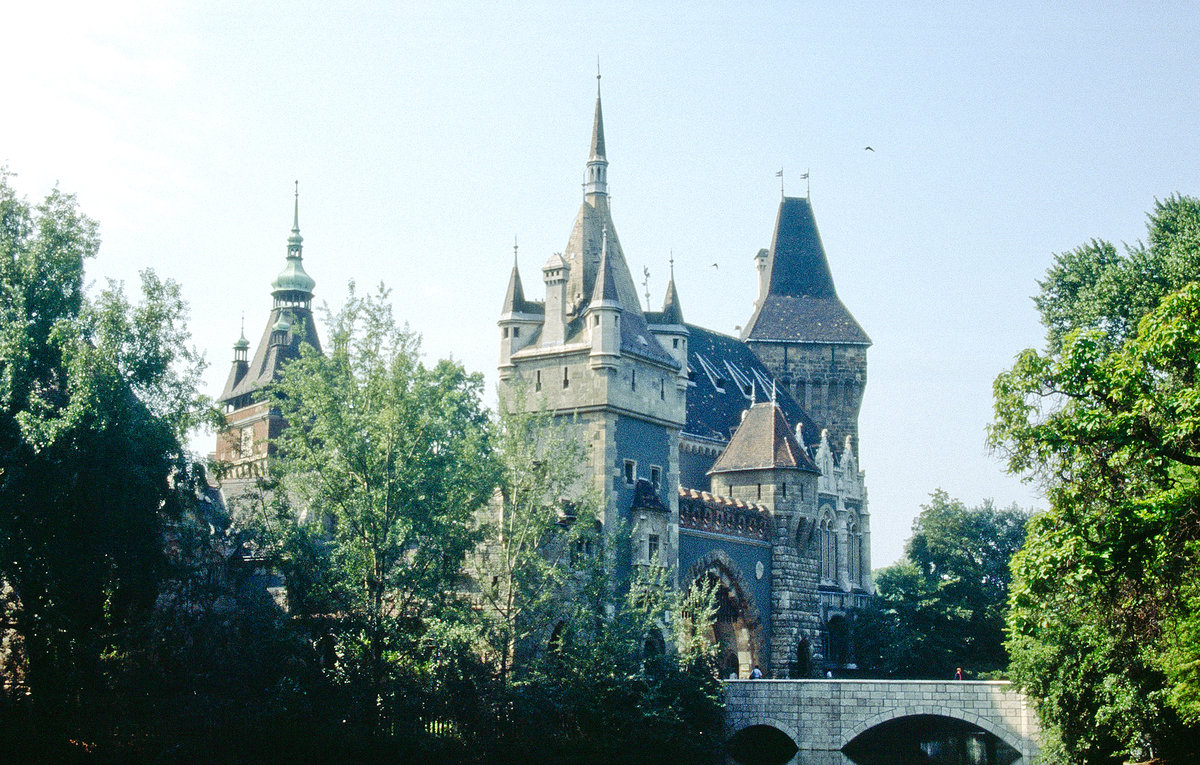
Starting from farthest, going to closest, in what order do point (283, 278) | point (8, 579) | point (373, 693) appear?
1. point (283, 278)
2. point (373, 693)
3. point (8, 579)

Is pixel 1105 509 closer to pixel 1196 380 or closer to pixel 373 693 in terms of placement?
pixel 1196 380

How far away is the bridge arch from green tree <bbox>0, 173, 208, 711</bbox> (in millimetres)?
17198

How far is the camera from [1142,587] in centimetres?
2169

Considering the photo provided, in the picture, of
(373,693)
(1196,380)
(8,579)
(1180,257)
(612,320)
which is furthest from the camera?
(612,320)

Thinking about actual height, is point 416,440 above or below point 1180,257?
below

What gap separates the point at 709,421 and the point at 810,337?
38.1ft

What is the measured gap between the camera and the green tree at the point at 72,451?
27.4 m

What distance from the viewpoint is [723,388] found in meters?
54.7

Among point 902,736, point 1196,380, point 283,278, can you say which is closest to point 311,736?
point 1196,380

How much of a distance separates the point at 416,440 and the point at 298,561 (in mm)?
3617

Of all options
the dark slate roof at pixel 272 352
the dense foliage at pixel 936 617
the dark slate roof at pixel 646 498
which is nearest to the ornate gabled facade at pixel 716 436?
the dark slate roof at pixel 646 498

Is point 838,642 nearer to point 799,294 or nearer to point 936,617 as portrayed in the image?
point 936,617

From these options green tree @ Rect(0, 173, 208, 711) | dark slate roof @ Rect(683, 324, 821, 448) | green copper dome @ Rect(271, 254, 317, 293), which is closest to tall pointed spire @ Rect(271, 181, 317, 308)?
green copper dome @ Rect(271, 254, 317, 293)

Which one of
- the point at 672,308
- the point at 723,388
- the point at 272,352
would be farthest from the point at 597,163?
the point at 272,352
